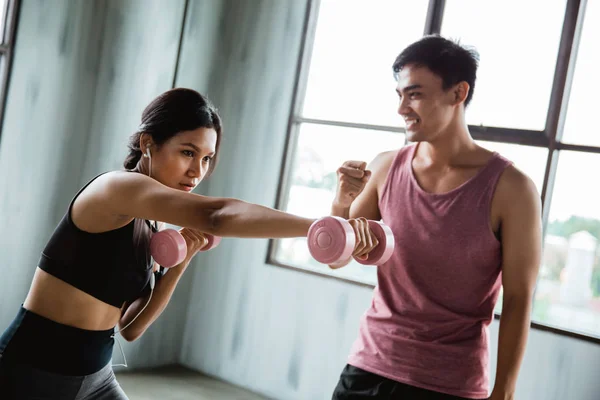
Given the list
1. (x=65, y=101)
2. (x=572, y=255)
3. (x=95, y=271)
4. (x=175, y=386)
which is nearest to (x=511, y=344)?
(x=95, y=271)

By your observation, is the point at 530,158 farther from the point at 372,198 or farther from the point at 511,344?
the point at 511,344

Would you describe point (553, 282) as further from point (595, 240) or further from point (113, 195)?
point (113, 195)

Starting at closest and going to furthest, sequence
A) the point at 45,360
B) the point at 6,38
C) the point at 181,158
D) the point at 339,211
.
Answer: the point at 45,360, the point at 181,158, the point at 339,211, the point at 6,38

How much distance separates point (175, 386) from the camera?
3551 millimetres

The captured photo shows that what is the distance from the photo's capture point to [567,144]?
9.06ft

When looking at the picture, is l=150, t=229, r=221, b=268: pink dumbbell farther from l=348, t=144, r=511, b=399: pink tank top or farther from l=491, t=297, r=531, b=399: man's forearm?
l=491, t=297, r=531, b=399: man's forearm

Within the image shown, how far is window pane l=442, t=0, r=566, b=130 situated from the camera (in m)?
2.85

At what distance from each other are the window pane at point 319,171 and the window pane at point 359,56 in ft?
0.31

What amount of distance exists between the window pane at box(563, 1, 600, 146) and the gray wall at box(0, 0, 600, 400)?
897 mm

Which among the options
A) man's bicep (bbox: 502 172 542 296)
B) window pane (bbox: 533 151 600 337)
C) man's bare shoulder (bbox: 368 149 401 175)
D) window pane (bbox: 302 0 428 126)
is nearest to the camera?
man's bicep (bbox: 502 172 542 296)

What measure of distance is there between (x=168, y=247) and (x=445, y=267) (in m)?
0.66

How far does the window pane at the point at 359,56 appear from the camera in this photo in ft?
10.9

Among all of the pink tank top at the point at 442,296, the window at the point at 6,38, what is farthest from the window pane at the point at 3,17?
the pink tank top at the point at 442,296

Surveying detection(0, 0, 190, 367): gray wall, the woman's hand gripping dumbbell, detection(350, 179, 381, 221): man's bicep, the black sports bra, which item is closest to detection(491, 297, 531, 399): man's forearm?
detection(350, 179, 381, 221): man's bicep
